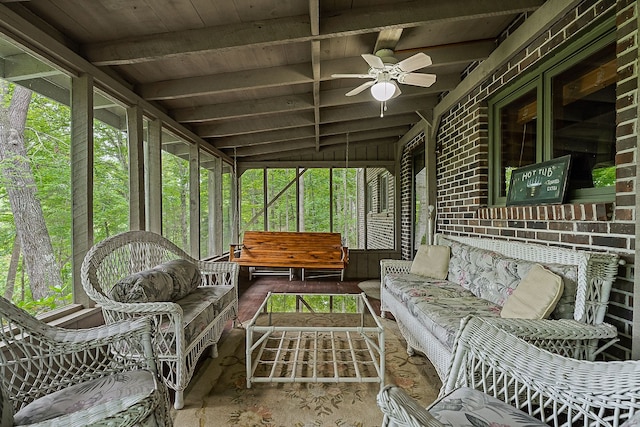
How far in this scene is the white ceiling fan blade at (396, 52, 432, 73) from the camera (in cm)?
228

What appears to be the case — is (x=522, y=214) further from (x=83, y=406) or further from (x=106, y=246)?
(x=106, y=246)

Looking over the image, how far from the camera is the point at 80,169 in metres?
2.18

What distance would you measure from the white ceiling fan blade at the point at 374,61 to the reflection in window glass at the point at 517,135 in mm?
1207

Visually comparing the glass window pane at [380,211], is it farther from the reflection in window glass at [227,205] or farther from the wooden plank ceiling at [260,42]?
the reflection in window glass at [227,205]

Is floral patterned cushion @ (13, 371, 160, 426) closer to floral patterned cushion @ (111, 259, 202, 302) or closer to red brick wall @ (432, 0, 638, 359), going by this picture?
floral patterned cushion @ (111, 259, 202, 302)

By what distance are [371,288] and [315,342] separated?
3033 millimetres

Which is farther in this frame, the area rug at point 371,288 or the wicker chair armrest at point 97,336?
Result: the area rug at point 371,288

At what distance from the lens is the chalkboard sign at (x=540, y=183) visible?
6.53 feet

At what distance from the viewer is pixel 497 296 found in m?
2.18

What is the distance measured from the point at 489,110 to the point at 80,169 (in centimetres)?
342

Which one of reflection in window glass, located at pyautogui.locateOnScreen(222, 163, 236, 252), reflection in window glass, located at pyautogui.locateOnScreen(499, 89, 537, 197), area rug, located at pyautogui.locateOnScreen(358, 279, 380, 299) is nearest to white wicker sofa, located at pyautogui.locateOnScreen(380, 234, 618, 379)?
reflection in window glass, located at pyautogui.locateOnScreen(499, 89, 537, 197)

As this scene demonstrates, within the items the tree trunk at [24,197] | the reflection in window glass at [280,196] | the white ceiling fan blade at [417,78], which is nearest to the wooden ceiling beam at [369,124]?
the reflection in window glass at [280,196]

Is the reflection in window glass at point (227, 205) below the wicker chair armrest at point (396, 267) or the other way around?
the other way around

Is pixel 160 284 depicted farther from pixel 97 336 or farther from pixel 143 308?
pixel 97 336
